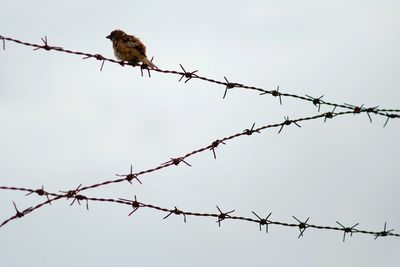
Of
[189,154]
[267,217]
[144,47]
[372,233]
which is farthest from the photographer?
[144,47]

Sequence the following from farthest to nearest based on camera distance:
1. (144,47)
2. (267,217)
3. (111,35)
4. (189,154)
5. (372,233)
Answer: (111,35) < (144,47) < (372,233) < (267,217) < (189,154)

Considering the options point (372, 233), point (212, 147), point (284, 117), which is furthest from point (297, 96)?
point (372, 233)

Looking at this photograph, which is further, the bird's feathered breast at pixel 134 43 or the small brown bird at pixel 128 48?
the bird's feathered breast at pixel 134 43

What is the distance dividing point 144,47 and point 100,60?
8.25ft

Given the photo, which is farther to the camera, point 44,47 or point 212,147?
point 212,147

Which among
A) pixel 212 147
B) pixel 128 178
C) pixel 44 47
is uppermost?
pixel 44 47

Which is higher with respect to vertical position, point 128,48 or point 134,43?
point 134,43

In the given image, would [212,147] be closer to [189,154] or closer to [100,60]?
[189,154]

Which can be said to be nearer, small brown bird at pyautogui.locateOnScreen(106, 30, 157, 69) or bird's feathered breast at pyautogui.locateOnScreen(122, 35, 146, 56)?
small brown bird at pyautogui.locateOnScreen(106, 30, 157, 69)

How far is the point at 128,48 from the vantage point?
7.26m

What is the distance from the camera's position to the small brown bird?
6.92 metres

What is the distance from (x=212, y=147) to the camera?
4.89 meters

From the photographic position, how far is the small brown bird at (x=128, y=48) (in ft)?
22.7

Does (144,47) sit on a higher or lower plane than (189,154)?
higher
